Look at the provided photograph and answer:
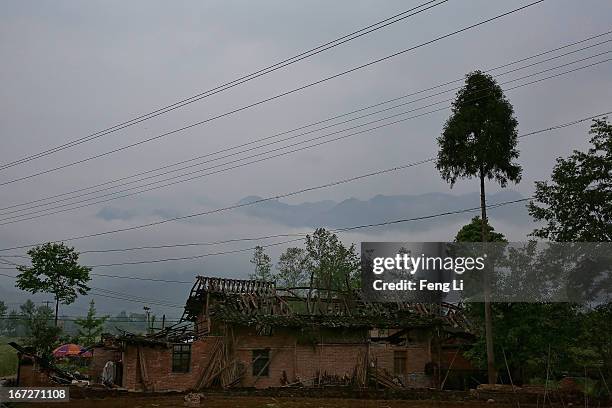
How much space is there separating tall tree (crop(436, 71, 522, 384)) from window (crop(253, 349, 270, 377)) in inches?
469

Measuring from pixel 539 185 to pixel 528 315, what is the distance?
21.4ft

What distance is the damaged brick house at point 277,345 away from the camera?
30.0m

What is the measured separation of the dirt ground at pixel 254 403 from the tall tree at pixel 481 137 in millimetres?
5843

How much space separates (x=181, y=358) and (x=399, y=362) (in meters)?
12.7

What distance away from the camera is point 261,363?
31.6 meters

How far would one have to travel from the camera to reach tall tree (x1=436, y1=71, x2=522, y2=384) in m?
28.6

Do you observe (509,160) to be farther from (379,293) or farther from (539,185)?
(379,293)

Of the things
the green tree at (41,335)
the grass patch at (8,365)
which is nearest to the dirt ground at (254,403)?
the green tree at (41,335)

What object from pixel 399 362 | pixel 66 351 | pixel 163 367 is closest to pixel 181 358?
pixel 163 367

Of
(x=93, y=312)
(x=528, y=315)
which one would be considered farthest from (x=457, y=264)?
(x=93, y=312)

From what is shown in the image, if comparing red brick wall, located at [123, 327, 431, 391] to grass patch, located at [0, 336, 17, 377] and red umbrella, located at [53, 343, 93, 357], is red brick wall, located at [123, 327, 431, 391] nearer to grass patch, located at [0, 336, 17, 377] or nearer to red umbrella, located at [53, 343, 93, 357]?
red umbrella, located at [53, 343, 93, 357]

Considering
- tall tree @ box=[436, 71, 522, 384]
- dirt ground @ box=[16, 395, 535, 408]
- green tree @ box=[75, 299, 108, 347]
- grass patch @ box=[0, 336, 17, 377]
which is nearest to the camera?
dirt ground @ box=[16, 395, 535, 408]

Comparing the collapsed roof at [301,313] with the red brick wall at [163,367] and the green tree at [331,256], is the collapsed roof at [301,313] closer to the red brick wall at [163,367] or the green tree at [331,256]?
the red brick wall at [163,367]

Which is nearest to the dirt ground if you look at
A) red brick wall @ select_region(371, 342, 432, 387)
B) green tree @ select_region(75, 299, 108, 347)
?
red brick wall @ select_region(371, 342, 432, 387)
